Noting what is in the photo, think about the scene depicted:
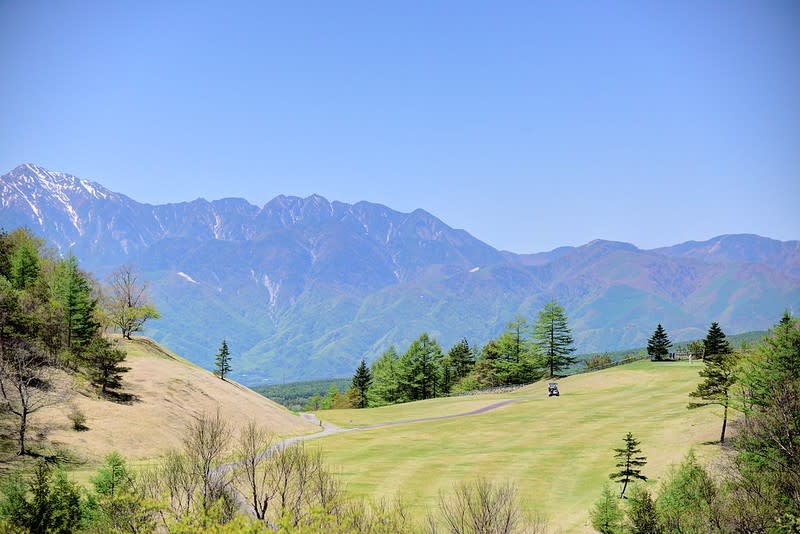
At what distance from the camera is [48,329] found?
7206 cm

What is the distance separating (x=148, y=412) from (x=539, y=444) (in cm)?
4313

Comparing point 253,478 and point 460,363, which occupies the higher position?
point 253,478

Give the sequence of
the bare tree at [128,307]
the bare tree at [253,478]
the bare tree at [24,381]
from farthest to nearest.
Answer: the bare tree at [128,307] < the bare tree at [24,381] < the bare tree at [253,478]

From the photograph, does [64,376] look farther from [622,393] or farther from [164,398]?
[622,393]

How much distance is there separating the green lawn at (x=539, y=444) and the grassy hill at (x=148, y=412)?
42.6 ft

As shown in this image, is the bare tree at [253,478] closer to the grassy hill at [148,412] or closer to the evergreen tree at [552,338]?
the grassy hill at [148,412]

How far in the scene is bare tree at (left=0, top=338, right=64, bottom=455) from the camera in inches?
1994

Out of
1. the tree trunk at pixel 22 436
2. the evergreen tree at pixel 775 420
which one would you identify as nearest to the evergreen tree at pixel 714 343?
the evergreen tree at pixel 775 420

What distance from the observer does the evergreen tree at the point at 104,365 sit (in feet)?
217

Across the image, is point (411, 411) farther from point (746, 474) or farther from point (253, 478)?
point (253, 478)

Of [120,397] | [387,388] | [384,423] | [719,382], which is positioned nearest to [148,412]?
[120,397]

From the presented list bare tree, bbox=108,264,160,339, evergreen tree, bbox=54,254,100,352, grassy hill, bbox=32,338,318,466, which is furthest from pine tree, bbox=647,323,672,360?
evergreen tree, bbox=54,254,100,352

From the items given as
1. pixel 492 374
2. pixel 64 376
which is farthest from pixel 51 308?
pixel 492 374

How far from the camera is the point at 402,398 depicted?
13200 cm
